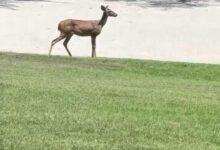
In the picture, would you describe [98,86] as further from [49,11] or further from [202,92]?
[49,11]

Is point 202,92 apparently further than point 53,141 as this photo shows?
Yes

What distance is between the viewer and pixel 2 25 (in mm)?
23562

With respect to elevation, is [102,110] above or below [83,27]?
above

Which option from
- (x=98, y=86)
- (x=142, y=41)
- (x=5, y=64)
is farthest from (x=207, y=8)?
(x=98, y=86)

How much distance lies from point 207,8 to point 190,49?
4.63 meters

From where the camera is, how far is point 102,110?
917 cm

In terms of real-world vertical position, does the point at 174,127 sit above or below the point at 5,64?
above

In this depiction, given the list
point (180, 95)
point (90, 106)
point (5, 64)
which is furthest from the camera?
point (5, 64)

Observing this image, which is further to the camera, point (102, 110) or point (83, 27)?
point (83, 27)

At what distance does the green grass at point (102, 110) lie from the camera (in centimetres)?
738

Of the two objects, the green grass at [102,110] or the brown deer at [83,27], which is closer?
the green grass at [102,110]

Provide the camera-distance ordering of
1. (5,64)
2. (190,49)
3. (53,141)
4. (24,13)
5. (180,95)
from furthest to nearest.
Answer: (24,13) → (190,49) → (5,64) → (180,95) → (53,141)

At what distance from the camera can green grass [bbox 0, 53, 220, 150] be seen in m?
7.38

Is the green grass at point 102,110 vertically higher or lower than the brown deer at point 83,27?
higher
